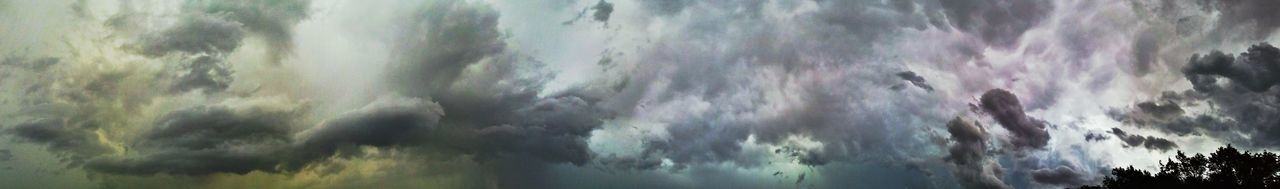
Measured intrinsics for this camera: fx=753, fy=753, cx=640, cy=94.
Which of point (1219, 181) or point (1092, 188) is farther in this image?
point (1092, 188)

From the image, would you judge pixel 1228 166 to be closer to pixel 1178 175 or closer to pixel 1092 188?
pixel 1178 175

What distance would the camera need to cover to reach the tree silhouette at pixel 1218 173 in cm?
6925

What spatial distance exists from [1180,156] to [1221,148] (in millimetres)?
3714

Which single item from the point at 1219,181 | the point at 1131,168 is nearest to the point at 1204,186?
the point at 1219,181

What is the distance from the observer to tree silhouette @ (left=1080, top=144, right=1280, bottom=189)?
69250 mm

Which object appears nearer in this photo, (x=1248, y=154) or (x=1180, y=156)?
(x=1248, y=154)

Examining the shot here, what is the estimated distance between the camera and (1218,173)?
72.1 m

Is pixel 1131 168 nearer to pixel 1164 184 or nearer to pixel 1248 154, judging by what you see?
pixel 1164 184

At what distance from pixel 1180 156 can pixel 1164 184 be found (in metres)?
5.00

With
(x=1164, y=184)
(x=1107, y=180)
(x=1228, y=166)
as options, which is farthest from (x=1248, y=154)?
(x=1107, y=180)

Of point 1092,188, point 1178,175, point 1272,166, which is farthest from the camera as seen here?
point 1092,188

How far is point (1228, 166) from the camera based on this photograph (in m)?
71.4

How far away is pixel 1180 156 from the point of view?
75.9 meters

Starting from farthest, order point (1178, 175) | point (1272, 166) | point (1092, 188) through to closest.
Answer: point (1092, 188) → point (1178, 175) → point (1272, 166)
